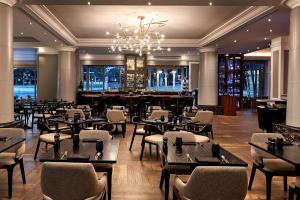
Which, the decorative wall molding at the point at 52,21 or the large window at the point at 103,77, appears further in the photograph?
the large window at the point at 103,77

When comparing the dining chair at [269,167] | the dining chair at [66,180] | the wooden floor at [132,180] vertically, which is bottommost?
the wooden floor at [132,180]

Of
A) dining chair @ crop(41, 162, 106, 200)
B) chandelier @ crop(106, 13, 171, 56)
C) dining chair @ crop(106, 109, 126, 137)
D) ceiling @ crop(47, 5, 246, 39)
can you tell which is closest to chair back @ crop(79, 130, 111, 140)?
dining chair @ crop(41, 162, 106, 200)

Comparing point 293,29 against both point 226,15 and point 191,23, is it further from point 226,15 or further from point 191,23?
point 191,23

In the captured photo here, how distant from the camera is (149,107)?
34.1 feet

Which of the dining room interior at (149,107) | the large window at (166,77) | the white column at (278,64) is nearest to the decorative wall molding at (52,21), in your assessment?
the dining room interior at (149,107)

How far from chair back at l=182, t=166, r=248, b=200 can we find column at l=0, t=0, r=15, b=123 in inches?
187

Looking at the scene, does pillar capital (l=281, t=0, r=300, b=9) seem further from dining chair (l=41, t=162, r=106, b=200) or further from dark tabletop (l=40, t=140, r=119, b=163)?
dining chair (l=41, t=162, r=106, b=200)

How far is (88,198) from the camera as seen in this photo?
271 centimetres

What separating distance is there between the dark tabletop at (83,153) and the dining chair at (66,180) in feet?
1.58

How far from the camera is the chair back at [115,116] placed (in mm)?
8453

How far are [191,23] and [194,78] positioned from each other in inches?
437

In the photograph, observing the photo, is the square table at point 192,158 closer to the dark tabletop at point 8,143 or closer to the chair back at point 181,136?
the chair back at point 181,136

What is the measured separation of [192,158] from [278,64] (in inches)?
414

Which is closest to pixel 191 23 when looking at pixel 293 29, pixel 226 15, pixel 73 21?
pixel 226 15
